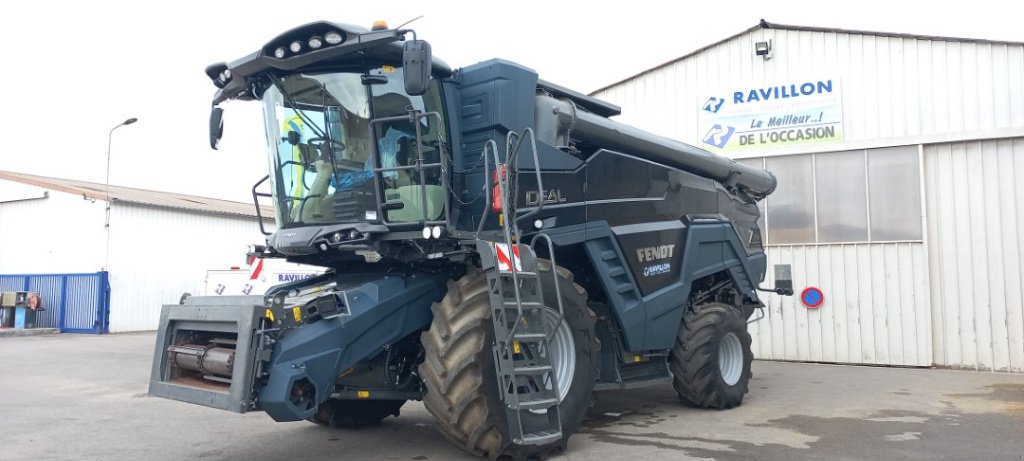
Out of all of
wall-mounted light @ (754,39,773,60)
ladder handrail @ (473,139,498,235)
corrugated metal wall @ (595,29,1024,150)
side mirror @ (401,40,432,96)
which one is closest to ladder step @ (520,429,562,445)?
ladder handrail @ (473,139,498,235)

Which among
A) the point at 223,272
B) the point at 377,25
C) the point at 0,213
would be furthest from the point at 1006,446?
the point at 0,213

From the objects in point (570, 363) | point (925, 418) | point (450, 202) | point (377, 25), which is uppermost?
point (377, 25)

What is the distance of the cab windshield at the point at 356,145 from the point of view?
251 inches

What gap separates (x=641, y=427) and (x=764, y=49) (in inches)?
377

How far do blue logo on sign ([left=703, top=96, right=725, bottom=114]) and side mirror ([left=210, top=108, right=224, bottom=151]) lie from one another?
1082 cm

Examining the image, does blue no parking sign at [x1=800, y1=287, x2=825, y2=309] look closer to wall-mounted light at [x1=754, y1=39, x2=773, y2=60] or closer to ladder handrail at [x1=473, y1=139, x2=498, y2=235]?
wall-mounted light at [x1=754, y1=39, x2=773, y2=60]

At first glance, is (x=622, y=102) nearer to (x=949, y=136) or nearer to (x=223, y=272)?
(x=949, y=136)

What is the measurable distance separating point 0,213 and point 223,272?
53.5ft

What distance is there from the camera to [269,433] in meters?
7.51

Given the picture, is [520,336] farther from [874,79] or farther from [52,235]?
[52,235]

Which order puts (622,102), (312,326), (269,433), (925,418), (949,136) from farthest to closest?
(622,102), (949,136), (925,418), (269,433), (312,326)

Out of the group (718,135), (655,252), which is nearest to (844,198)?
(718,135)

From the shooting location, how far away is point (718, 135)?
15586 mm

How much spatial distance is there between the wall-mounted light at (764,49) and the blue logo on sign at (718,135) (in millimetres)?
1495
